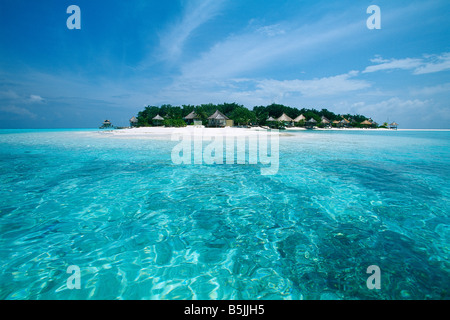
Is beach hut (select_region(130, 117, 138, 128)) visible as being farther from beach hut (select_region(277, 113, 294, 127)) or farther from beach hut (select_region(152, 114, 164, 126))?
beach hut (select_region(277, 113, 294, 127))

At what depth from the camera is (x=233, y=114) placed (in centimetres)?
5197

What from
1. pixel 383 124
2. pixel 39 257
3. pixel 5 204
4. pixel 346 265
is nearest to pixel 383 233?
pixel 346 265

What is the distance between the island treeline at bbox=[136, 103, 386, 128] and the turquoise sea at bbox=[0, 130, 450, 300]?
1702 inches

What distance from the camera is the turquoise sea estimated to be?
8.79ft

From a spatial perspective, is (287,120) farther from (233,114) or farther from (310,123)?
(233,114)

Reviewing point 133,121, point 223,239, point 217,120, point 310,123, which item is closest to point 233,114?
point 217,120

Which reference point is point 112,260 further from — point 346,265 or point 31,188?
point 31,188

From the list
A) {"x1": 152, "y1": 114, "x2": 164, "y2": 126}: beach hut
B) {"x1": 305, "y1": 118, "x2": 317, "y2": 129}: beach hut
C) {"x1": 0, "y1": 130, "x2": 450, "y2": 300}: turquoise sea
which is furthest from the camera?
{"x1": 305, "y1": 118, "x2": 317, "y2": 129}: beach hut

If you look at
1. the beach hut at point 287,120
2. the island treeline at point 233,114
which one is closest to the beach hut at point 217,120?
the island treeline at point 233,114

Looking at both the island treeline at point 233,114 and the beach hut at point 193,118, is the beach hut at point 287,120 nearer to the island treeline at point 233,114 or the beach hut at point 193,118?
the island treeline at point 233,114

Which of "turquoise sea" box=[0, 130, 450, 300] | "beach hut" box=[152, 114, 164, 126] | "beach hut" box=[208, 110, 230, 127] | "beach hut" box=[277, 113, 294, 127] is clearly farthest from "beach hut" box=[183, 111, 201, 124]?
"turquoise sea" box=[0, 130, 450, 300]

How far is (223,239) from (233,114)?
50.1m
